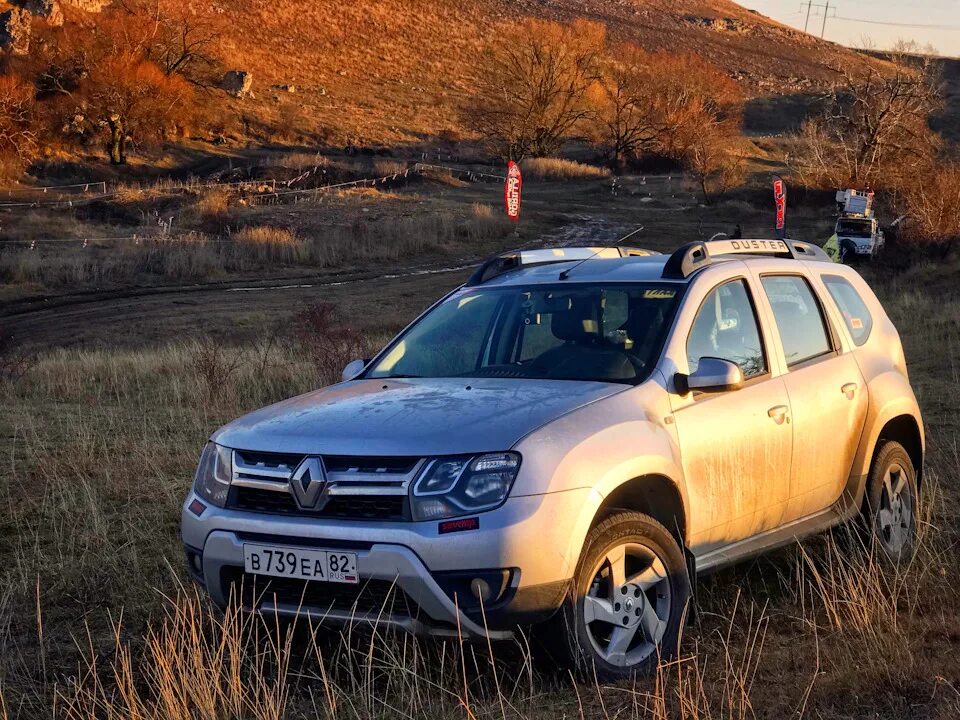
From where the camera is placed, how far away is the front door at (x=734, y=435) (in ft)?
16.0

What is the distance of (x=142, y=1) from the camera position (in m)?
81.0

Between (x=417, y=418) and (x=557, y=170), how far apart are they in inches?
2338

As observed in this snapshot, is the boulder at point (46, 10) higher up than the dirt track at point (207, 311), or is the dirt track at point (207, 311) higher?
the boulder at point (46, 10)

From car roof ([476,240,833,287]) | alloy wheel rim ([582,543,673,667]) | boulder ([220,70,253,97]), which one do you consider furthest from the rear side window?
boulder ([220,70,253,97])

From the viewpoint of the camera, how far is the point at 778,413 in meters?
5.36

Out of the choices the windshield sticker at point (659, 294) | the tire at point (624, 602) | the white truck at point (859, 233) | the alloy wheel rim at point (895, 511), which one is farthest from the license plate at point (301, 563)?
the white truck at point (859, 233)

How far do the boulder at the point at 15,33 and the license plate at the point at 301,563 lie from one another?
6841 centimetres

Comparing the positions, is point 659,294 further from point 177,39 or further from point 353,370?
point 177,39

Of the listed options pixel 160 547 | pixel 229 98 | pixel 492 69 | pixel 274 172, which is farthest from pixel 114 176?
pixel 160 547

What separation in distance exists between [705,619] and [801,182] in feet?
172

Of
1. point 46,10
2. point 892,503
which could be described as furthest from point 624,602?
point 46,10

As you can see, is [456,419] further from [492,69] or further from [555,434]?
[492,69]

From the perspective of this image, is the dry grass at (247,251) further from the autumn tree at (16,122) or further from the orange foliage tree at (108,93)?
the orange foliage tree at (108,93)

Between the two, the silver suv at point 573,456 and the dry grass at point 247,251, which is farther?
the dry grass at point 247,251
